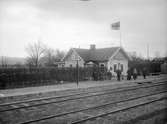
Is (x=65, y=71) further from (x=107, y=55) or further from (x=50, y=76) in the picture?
(x=107, y=55)

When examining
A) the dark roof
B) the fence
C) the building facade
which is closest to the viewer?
the fence

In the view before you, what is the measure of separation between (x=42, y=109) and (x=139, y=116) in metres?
4.36

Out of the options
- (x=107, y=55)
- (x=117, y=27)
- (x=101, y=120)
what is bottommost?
(x=101, y=120)

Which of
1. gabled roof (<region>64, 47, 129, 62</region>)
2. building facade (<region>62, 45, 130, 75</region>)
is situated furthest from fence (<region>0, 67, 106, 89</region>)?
gabled roof (<region>64, 47, 129, 62</region>)

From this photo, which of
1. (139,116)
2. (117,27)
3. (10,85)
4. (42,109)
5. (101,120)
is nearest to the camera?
(101,120)

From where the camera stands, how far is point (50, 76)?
65.5ft

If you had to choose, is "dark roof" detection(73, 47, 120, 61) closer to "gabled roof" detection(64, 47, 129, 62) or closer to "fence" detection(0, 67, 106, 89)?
"gabled roof" detection(64, 47, 129, 62)

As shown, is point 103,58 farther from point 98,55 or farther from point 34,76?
point 34,76

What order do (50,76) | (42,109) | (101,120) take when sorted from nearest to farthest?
(101,120), (42,109), (50,76)

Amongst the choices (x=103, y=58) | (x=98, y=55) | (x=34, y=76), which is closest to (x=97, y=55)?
(x=98, y=55)

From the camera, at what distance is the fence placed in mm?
16562

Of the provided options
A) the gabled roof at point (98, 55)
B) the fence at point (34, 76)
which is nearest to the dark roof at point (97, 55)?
the gabled roof at point (98, 55)

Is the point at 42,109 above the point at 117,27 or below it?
below

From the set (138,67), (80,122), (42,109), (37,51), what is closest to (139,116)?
(80,122)
